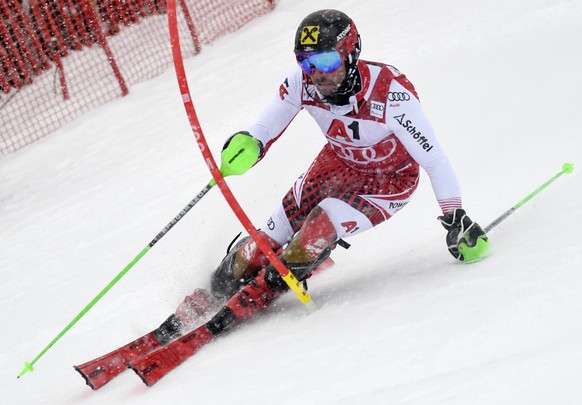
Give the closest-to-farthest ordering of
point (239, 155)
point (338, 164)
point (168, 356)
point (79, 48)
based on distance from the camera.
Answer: point (168, 356) → point (239, 155) → point (338, 164) → point (79, 48)

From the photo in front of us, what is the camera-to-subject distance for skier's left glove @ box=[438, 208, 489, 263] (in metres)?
3.70

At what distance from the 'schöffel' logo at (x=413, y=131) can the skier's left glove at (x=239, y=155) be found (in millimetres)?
737

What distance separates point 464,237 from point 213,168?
49.1 inches

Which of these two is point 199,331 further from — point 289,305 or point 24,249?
point 24,249

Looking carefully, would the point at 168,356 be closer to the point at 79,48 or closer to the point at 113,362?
the point at 113,362

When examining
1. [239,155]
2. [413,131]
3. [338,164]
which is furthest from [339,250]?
[413,131]

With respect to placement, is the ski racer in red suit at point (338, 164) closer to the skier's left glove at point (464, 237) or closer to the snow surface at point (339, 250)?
the skier's left glove at point (464, 237)

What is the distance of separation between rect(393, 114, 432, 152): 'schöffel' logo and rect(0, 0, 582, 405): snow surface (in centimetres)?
62

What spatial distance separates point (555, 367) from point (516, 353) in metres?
0.21

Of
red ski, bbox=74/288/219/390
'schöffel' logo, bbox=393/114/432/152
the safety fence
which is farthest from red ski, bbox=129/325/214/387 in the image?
the safety fence

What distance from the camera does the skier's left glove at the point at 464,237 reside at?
370 cm

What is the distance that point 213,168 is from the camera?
12.0 ft

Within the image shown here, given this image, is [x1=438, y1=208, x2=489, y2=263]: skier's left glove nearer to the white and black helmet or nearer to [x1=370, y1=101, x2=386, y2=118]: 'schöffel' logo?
[x1=370, y1=101, x2=386, y2=118]: 'schöffel' logo

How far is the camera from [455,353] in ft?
8.74
